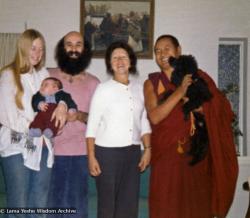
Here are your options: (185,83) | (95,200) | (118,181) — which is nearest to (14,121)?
(118,181)

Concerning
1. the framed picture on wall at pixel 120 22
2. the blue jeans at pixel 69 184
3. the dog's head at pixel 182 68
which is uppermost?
the framed picture on wall at pixel 120 22

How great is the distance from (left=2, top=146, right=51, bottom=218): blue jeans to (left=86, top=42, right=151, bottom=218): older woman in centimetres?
30

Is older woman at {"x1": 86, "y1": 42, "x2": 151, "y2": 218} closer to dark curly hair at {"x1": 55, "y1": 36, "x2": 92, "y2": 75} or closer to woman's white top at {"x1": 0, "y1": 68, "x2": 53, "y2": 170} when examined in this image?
dark curly hair at {"x1": 55, "y1": 36, "x2": 92, "y2": 75}

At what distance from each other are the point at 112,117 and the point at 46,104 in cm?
40

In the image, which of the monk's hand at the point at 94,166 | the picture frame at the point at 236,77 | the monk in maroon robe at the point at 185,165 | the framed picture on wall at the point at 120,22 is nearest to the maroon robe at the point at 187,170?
the monk in maroon robe at the point at 185,165

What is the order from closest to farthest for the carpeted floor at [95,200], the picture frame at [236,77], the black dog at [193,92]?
the black dog at [193,92] < the carpeted floor at [95,200] < the picture frame at [236,77]

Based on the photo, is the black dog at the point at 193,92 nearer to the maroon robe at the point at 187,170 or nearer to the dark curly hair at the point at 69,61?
the maroon robe at the point at 187,170

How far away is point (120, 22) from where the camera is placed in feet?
12.9

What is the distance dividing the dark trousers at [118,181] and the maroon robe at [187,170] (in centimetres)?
15

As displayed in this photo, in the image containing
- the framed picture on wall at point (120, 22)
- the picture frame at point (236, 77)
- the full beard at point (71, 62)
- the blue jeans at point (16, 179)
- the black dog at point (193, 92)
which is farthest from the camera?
the picture frame at point (236, 77)

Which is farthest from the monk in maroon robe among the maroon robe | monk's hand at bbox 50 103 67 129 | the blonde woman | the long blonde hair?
the long blonde hair

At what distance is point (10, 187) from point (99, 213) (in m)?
0.52

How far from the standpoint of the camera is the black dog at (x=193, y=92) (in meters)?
2.15

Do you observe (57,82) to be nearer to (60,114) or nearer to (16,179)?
(60,114)
